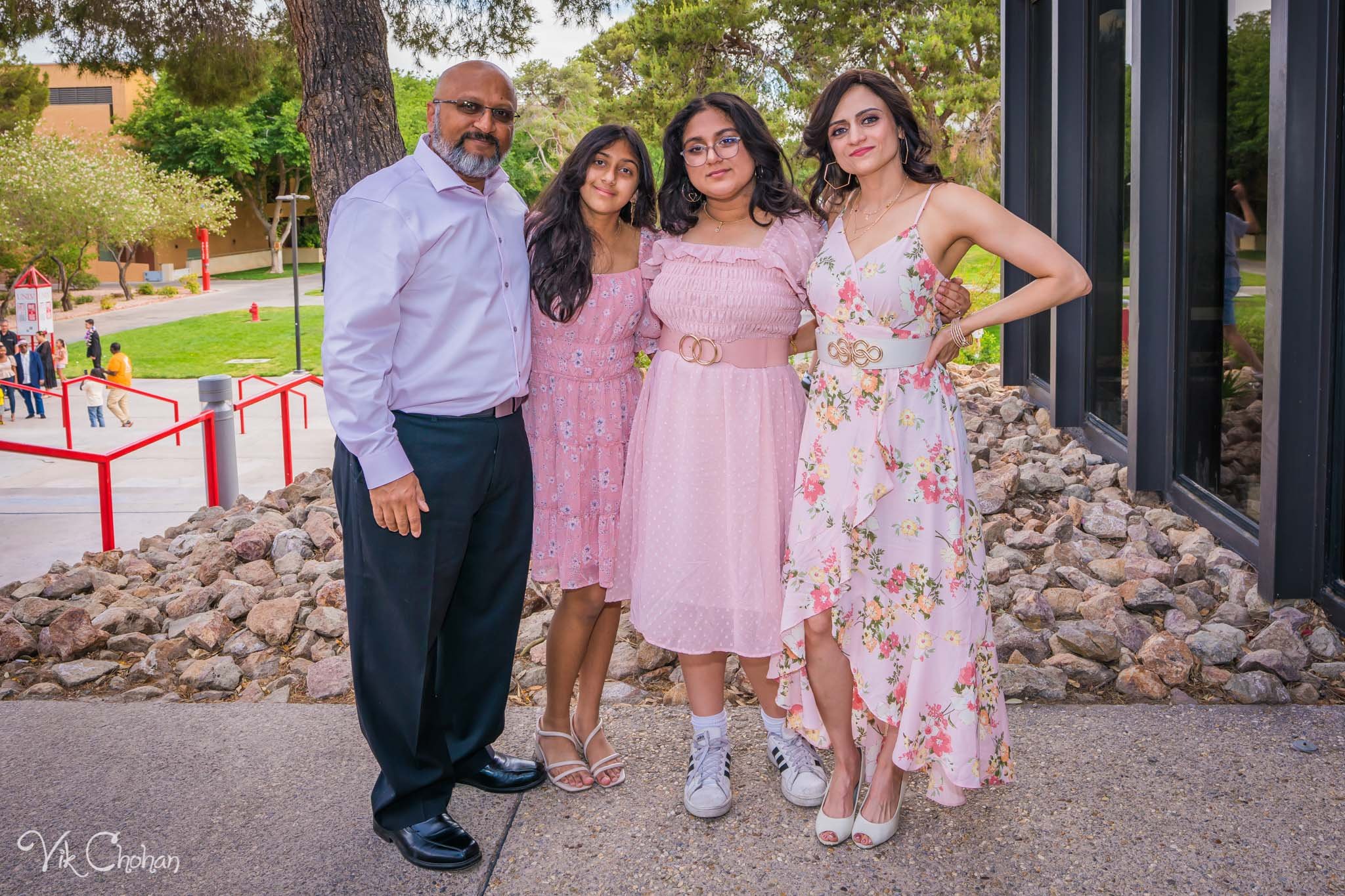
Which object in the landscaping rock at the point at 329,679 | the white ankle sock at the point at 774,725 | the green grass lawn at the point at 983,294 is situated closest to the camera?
Result: the white ankle sock at the point at 774,725

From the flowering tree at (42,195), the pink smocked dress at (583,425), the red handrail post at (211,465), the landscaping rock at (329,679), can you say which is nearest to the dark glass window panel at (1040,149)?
the red handrail post at (211,465)

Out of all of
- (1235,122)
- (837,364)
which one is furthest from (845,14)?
(837,364)

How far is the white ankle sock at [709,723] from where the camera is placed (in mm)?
3136

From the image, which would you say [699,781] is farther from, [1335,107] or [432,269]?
[1335,107]

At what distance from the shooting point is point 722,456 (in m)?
2.96

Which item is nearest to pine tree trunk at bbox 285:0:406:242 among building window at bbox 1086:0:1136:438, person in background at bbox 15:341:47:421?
building window at bbox 1086:0:1136:438

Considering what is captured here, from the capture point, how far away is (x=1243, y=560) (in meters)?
4.98

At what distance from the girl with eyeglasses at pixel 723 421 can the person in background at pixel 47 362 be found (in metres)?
21.4

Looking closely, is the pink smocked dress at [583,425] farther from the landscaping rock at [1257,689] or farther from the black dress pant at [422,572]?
the landscaping rock at [1257,689]

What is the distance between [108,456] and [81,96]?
6296cm

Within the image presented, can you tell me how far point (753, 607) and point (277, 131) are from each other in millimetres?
58649

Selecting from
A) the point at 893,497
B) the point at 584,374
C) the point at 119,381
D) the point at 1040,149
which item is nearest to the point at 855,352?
the point at 893,497

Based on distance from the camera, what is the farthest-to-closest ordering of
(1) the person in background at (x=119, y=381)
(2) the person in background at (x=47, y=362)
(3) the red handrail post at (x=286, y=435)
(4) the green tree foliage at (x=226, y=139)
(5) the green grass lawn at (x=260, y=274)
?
1. (5) the green grass lawn at (x=260, y=274)
2. (4) the green tree foliage at (x=226, y=139)
3. (2) the person in background at (x=47, y=362)
4. (1) the person in background at (x=119, y=381)
5. (3) the red handrail post at (x=286, y=435)

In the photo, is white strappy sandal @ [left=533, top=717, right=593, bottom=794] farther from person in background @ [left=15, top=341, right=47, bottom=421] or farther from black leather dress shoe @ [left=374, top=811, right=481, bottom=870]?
person in background @ [left=15, top=341, right=47, bottom=421]
